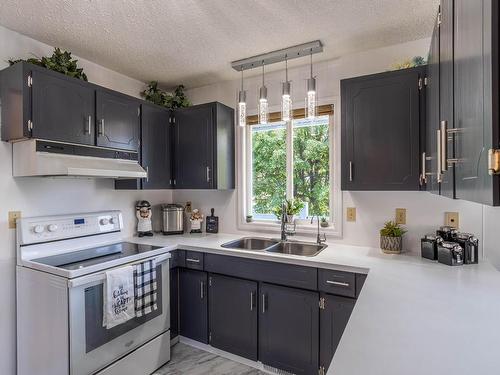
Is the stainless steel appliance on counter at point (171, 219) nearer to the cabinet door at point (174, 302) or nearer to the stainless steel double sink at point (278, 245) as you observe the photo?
the cabinet door at point (174, 302)

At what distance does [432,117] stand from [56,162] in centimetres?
224

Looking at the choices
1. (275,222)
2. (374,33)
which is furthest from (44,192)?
(374,33)

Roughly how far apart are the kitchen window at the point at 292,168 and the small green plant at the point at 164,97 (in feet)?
2.44

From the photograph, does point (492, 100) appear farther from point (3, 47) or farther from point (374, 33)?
point (3, 47)

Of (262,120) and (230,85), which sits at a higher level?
(230,85)

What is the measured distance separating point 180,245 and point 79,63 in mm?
1747

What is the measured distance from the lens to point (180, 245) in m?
2.39

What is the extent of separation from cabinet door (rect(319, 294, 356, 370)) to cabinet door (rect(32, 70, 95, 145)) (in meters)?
2.05

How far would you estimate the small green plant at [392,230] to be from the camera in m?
2.03

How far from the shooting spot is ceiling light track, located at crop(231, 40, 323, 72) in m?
2.15

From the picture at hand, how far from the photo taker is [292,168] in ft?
8.82

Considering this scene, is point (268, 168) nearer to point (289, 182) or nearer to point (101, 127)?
point (289, 182)

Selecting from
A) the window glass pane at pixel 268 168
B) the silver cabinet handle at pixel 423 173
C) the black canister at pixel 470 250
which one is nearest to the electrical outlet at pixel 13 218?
the window glass pane at pixel 268 168

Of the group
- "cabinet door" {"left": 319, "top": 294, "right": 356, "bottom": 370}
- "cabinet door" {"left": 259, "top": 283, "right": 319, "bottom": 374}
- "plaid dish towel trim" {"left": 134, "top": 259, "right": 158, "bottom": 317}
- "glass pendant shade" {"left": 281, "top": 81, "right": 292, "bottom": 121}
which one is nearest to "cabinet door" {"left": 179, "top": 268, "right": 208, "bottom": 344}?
"plaid dish towel trim" {"left": 134, "top": 259, "right": 158, "bottom": 317}
